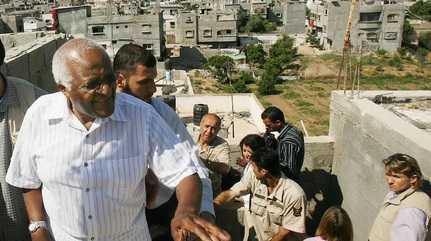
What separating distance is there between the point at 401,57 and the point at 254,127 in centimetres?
2866

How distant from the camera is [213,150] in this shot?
402cm

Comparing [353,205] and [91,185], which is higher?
[91,185]

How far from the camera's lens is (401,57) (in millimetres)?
40719

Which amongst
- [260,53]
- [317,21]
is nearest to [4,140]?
[260,53]

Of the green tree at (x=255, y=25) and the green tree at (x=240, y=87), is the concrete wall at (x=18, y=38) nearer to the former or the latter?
the green tree at (x=240, y=87)

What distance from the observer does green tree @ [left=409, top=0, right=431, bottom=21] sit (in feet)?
184

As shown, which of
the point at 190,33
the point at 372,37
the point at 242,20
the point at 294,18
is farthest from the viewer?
the point at 242,20

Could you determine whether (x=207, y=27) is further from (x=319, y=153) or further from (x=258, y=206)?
(x=258, y=206)

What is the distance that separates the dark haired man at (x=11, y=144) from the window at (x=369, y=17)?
42521mm

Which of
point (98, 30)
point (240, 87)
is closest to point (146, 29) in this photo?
point (98, 30)

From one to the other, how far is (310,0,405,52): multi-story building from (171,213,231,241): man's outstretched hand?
4114 cm

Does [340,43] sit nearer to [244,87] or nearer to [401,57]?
[401,57]

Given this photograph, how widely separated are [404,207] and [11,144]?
2365mm

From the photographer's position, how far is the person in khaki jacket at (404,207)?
290 cm
